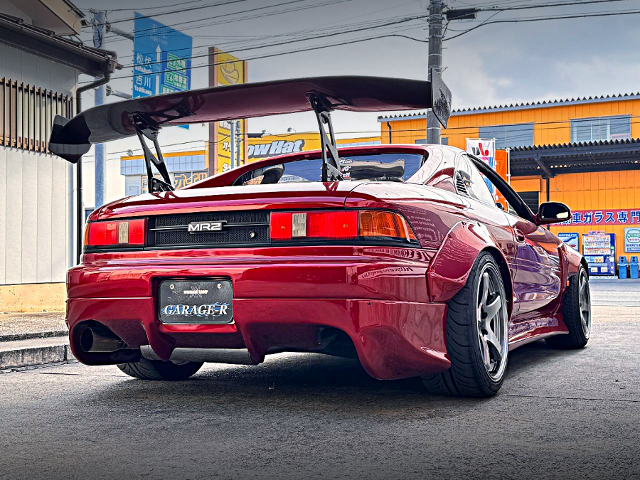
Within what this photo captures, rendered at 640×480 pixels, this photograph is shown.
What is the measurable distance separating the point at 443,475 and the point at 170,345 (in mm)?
1685

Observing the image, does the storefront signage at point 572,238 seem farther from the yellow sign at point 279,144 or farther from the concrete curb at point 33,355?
Answer: the yellow sign at point 279,144

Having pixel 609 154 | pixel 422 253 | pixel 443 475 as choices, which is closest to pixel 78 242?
pixel 422 253

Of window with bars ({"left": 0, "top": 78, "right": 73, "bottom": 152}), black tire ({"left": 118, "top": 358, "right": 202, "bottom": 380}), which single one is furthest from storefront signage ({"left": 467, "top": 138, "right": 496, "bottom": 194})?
black tire ({"left": 118, "top": 358, "right": 202, "bottom": 380})

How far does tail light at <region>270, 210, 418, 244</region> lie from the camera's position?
3.53 meters

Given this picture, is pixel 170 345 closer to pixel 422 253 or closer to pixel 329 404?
pixel 329 404

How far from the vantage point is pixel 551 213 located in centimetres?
576

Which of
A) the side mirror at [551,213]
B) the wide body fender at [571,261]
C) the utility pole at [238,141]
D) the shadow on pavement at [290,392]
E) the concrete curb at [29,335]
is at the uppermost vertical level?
the utility pole at [238,141]

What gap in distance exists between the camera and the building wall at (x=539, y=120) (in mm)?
33406

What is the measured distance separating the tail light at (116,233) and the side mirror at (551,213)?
308 cm

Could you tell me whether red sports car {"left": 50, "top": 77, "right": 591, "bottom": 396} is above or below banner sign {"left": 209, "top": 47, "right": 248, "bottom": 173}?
below

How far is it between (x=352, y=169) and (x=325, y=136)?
0.68 meters

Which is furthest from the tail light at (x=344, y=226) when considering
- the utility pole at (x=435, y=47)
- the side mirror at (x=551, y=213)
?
the utility pole at (x=435, y=47)

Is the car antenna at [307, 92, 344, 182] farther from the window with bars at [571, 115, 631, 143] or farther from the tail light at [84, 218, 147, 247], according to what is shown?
the window with bars at [571, 115, 631, 143]

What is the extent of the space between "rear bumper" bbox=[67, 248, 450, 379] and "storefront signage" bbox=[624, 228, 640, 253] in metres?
26.4
